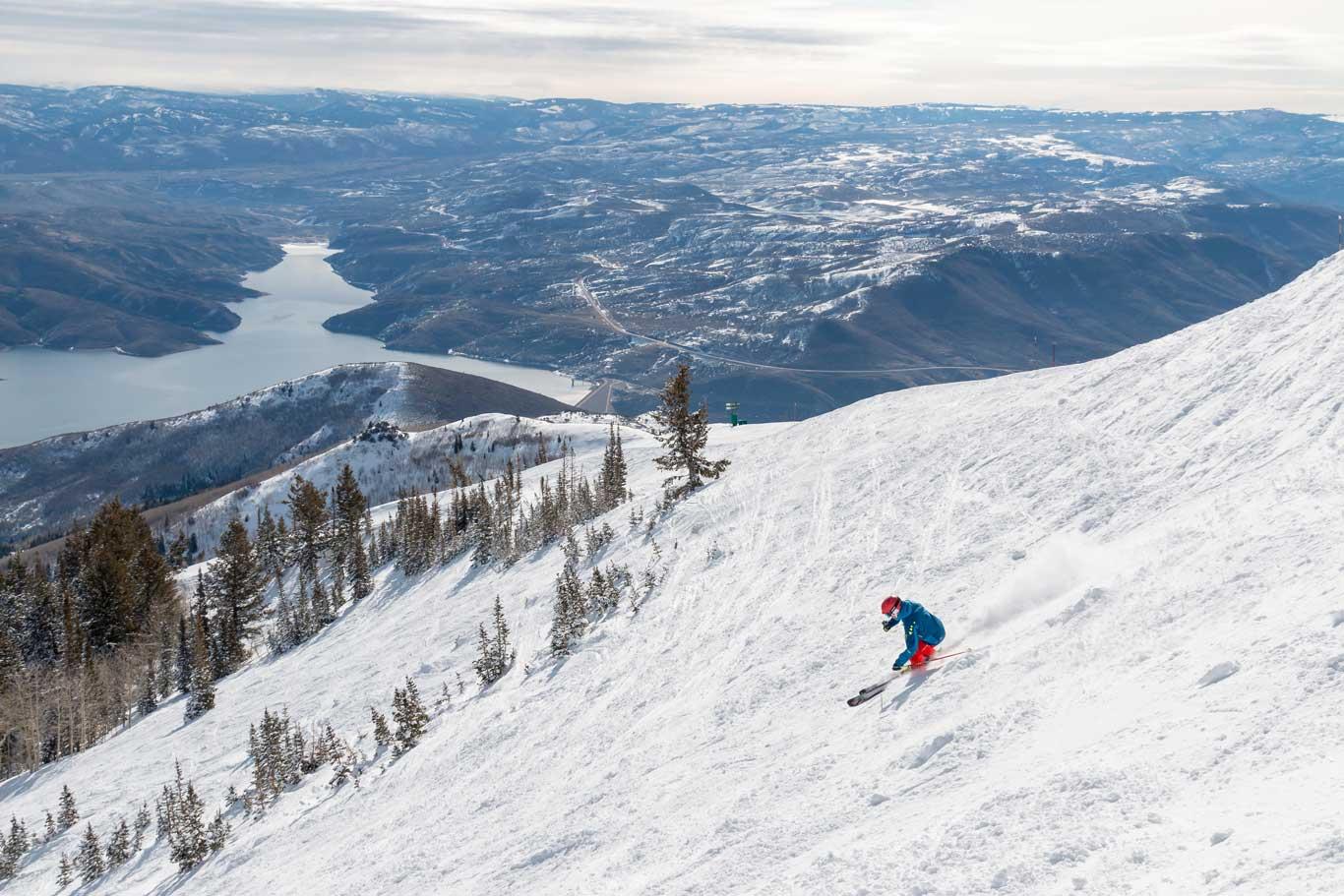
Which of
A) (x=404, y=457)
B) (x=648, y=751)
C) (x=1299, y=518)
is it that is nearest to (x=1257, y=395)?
(x=1299, y=518)

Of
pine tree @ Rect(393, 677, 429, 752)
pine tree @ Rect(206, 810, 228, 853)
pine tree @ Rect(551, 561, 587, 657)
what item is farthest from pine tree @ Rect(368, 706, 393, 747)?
pine tree @ Rect(551, 561, 587, 657)

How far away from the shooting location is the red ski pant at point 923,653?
16625mm

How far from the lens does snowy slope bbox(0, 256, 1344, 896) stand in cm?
1024

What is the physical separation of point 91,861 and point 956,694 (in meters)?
24.7

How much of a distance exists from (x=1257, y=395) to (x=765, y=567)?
12.6 m

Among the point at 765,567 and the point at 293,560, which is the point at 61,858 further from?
the point at 293,560

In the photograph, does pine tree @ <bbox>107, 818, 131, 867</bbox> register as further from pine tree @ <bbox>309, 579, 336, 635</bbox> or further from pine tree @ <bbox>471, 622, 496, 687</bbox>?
pine tree @ <bbox>309, 579, 336, 635</bbox>

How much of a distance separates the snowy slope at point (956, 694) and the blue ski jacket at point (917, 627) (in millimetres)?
906

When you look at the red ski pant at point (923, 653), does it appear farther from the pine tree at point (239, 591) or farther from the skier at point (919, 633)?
the pine tree at point (239, 591)

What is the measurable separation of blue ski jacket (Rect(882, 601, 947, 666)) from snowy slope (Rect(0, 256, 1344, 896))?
91 cm

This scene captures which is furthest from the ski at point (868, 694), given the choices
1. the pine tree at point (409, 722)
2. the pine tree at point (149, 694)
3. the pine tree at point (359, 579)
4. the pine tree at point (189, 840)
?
the pine tree at point (149, 694)

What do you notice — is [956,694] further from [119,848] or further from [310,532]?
[310,532]

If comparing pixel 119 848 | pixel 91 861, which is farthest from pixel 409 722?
pixel 91 861

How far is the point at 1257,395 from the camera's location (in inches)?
872
